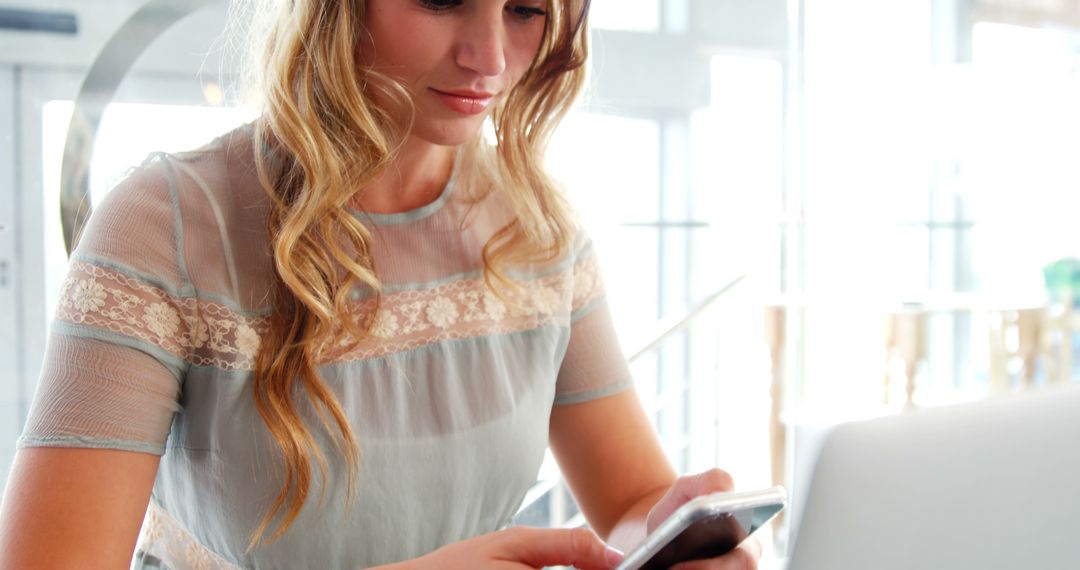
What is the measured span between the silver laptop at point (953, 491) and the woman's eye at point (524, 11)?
2.40 ft

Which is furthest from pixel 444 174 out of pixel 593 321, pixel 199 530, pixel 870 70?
pixel 870 70

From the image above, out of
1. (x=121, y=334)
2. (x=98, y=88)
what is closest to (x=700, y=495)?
(x=121, y=334)

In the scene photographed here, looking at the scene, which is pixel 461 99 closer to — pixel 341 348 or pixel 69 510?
pixel 341 348

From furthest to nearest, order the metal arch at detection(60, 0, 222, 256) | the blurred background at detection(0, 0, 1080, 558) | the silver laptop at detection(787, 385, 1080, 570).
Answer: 1. the blurred background at detection(0, 0, 1080, 558)
2. the metal arch at detection(60, 0, 222, 256)
3. the silver laptop at detection(787, 385, 1080, 570)

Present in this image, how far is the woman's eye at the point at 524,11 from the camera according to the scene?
3.67 feet

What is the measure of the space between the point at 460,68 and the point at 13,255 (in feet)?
4.67

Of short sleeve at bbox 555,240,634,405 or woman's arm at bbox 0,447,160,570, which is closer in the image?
woman's arm at bbox 0,447,160,570

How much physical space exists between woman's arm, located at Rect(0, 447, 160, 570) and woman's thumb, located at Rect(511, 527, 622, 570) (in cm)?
36

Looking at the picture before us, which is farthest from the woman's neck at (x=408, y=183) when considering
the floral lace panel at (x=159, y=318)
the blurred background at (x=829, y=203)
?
the blurred background at (x=829, y=203)

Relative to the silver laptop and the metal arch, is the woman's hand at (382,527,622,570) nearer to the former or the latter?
the silver laptop

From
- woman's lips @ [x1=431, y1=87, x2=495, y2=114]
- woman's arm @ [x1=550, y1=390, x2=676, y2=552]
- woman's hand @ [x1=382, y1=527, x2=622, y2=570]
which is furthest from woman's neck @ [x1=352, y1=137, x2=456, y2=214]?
woman's hand @ [x1=382, y1=527, x2=622, y2=570]

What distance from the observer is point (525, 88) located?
1272mm

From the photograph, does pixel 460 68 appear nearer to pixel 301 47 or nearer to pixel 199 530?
pixel 301 47

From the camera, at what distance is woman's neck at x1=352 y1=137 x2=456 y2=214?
45.9 inches
